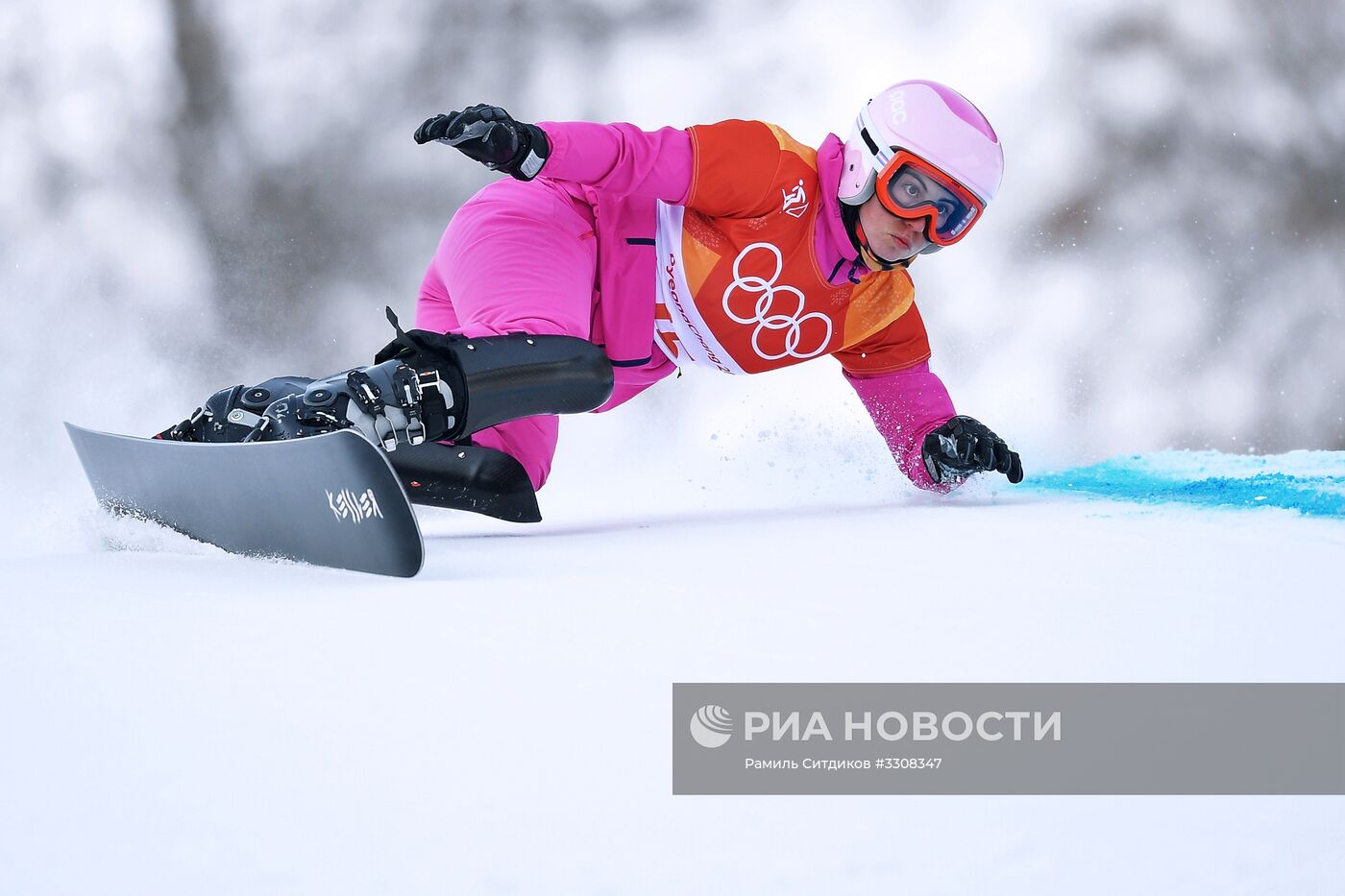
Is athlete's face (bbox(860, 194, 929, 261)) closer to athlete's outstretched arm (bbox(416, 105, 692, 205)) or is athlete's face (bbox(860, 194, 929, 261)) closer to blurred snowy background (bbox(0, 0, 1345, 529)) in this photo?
athlete's outstretched arm (bbox(416, 105, 692, 205))

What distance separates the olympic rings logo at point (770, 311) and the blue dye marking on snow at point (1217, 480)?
702 mm

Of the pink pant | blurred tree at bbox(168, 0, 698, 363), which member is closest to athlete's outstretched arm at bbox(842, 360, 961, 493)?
the pink pant

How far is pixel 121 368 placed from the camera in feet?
13.7

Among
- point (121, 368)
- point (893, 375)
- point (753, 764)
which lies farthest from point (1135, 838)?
point (121, 368)

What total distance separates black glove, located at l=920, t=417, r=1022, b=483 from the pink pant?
2.52 feet

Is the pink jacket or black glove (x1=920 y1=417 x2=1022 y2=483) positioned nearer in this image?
the pink jacket

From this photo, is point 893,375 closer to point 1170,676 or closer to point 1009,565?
point 1009,565

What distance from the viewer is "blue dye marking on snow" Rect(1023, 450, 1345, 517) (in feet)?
6.57

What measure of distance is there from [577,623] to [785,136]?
134cm

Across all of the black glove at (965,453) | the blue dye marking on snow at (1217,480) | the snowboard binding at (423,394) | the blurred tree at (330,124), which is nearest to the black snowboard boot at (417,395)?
the snowboard binding at (423,394)

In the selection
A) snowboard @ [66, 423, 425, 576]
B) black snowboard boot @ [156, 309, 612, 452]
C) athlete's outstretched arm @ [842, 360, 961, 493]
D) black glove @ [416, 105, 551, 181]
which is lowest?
snowboard @ [66, 423, 425, 576]

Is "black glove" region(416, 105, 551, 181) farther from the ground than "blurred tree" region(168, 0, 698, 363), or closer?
closer

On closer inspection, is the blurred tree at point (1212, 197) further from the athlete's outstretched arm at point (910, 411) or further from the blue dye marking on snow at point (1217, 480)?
the athlete's outstretched arm at point (910, 411)

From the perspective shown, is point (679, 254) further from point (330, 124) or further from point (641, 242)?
point (330, 124)
